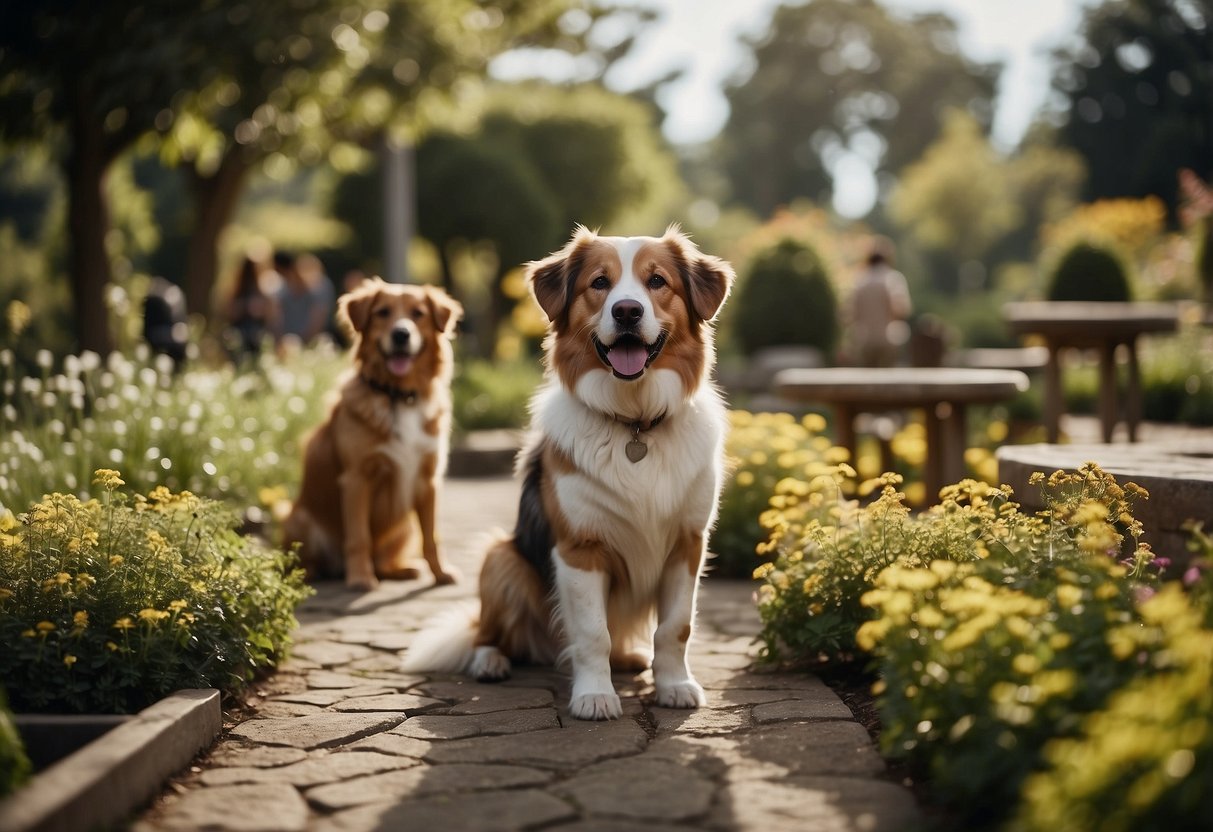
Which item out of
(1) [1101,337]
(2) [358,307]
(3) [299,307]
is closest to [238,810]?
(2) [358,307]

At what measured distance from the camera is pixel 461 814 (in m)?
3.14

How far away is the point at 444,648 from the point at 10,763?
6.84ft

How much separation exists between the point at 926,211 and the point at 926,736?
4319cm

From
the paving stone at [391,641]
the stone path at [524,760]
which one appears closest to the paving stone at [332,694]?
the stone path at [524,760]

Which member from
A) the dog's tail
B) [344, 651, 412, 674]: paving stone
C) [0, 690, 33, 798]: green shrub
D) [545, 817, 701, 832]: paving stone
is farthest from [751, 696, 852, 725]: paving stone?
[0, 690, 33, 798]: green shrub

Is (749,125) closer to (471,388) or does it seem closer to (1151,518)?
(471,388)

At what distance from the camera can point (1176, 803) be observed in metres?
2.23

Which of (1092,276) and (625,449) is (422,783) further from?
(1092,276)

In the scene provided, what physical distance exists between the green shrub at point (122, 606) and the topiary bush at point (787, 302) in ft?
39.9

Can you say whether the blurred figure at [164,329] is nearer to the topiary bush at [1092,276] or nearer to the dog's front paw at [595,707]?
the dog's front paw at [595,707]

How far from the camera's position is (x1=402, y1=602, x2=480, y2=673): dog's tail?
4.81 m

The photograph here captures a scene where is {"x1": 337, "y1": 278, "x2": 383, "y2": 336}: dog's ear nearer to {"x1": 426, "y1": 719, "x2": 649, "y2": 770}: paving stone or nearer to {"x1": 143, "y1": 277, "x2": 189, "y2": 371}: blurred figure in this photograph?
Answer: {"x1": 426, "y1": 719, "x2": 649, "y2": 770}: paving stone

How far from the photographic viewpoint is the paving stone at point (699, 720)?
3.92 metres

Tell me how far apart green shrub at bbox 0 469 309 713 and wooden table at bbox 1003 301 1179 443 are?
270 inches
